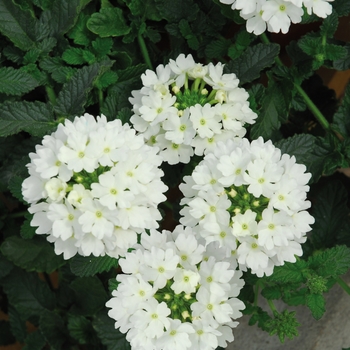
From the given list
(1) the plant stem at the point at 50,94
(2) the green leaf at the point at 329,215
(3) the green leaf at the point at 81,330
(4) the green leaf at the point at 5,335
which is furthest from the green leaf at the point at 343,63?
(4) the green leaf at the point at 5,335

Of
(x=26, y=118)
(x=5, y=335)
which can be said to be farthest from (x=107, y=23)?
(x=5, y=335)

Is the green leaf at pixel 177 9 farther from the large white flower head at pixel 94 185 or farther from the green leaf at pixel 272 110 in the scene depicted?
the large white flower head at pixel 94 185

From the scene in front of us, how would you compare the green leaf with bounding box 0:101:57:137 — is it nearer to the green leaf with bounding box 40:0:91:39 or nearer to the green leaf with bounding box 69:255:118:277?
the green leaf with bounding box 40:0:91:39

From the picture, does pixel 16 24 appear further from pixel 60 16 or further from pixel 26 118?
pixel 26 118

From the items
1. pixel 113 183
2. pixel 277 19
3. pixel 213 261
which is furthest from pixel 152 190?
pixel 277 19

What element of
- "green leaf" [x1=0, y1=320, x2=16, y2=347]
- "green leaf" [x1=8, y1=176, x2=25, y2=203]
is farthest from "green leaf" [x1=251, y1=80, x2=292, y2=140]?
"green leaf" [x1=0, y1=320, x2=16, y2=347]

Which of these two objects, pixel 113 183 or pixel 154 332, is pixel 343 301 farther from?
pixel 113 183
